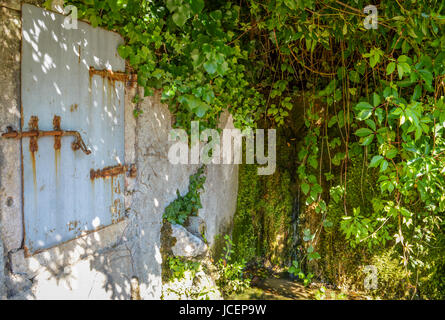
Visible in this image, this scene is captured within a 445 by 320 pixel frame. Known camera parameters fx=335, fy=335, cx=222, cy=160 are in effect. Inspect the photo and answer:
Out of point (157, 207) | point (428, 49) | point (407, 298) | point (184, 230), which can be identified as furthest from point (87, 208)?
point (407, 298)

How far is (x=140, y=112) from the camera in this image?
9.52 ft

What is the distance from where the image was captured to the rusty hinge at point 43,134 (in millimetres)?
1898

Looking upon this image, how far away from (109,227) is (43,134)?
948 millimetres

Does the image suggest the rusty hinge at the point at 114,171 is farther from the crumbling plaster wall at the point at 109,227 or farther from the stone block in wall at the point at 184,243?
the stone block in wall at the point at 184,243

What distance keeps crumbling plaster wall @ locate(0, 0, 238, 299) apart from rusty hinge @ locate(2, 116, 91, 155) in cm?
4

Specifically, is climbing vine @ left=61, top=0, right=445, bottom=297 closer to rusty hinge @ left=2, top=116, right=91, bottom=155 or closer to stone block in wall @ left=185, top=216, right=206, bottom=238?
stone block in wall @ left=185, top=216, right=206, bottom=238

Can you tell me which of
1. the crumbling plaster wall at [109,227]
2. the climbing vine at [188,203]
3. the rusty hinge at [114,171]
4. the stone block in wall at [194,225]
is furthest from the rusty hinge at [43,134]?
the stone block in wall at [194,225]

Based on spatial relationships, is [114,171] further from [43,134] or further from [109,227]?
[43,134]

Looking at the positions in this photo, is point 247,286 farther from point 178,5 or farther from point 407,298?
point 178,5

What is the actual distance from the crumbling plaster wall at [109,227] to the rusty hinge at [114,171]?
6 centimetres

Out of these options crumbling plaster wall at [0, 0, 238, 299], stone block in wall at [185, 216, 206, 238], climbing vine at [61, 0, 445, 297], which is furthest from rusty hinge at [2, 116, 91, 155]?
stone block in wall at [185, 216, 206, 238]

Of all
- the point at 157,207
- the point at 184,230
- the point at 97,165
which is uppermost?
the point at 97,165

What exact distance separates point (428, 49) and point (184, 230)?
253cm

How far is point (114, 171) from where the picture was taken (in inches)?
106
